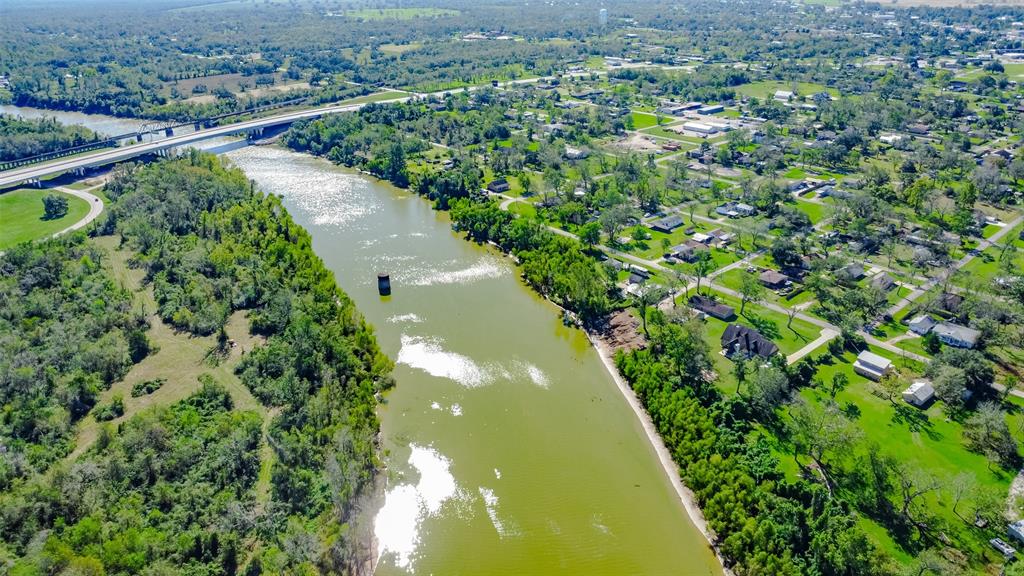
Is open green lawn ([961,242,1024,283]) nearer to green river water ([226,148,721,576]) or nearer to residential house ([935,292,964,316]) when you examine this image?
residential house ([935,292,964,316])

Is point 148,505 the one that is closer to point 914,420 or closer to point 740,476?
point 740,476

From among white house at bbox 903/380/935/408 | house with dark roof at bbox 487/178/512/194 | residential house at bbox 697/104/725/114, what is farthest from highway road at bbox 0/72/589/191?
white house at bbox 903/380/935/408

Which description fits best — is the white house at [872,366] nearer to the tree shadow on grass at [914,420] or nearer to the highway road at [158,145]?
the tree shadow on grass at [914,420]

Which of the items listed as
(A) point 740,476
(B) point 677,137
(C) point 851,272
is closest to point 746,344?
(A) point 740,476

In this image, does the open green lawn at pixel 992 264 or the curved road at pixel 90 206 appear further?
the curved road at pixel 90 206

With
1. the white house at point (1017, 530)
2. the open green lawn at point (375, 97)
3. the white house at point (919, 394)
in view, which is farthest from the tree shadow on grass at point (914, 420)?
the open green lawn at point (375, 97)

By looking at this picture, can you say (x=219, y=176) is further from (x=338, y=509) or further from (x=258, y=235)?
(x=338, y=509)

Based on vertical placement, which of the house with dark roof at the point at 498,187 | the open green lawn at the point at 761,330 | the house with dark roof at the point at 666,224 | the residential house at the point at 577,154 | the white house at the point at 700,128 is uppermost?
the white house at the point at 700,128
